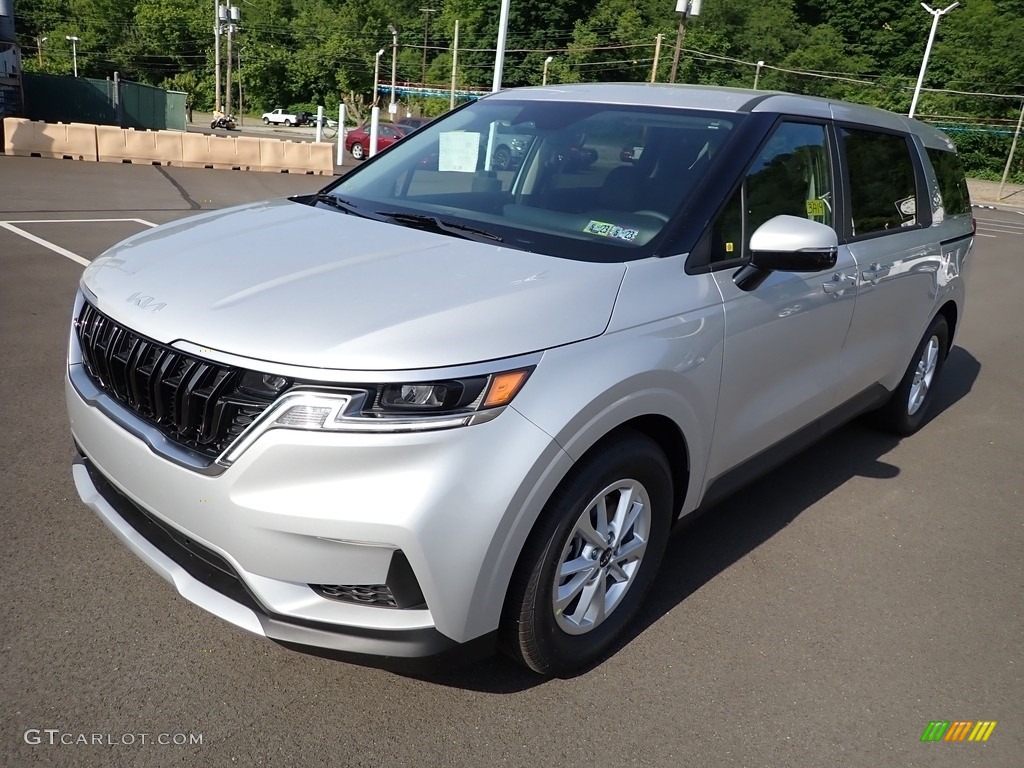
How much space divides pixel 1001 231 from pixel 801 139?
82.8ft

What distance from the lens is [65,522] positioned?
3.51 metres

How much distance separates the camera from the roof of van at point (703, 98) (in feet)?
11.6

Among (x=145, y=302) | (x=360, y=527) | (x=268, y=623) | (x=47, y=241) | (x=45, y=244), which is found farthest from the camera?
(x=47, y=241)

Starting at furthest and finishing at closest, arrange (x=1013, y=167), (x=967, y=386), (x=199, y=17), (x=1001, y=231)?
(x=199, y=17), (x=1013, y=167), (x=1001, y=231), (x=967, y=386)

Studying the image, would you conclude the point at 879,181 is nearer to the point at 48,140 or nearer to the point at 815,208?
the point at 815,208

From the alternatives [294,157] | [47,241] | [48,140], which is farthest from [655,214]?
[294,157]

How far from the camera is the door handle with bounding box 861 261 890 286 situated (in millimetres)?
4008

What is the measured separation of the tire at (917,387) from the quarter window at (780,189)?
1779mm

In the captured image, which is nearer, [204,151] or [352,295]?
[352,295]

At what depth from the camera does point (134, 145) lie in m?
19.3

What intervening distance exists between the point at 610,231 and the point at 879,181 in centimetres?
203

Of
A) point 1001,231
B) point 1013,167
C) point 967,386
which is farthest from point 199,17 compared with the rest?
point 967,386

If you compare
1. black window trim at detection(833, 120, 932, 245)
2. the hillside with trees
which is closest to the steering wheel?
black window trim at detection(833, 120, 932, 245)

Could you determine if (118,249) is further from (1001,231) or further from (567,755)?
(1001,231)
